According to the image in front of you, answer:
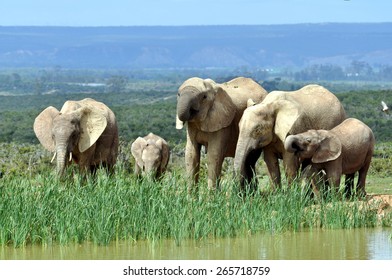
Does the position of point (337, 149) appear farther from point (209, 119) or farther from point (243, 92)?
point (243, 92)

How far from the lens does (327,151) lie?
51.6 ft

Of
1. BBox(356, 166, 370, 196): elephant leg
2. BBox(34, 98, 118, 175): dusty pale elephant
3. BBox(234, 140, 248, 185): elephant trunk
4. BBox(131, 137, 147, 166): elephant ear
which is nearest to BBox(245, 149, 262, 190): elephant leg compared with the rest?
BBox(234, 140, 248, 185): elephant trunk

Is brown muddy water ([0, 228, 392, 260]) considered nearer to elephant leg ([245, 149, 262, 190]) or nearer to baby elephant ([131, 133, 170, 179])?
elephant leg ([245, 149, 262, 190])

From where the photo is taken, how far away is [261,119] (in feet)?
52.0

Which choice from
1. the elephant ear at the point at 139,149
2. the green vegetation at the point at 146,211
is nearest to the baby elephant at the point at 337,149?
the green vegetation at the point at 146,211

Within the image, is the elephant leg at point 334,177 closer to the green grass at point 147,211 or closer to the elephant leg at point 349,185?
the green grass at point 147,211

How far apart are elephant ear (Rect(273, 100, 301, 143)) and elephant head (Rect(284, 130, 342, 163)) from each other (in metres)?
0.26

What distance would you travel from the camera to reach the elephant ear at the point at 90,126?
56.0 feet

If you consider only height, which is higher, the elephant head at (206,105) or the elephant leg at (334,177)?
the elephant head at (206,105)

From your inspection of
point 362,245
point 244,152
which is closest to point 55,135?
point 244,152

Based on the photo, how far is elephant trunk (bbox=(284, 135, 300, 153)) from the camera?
1547 cm

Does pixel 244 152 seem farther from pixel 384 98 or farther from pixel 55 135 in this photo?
pixel 384 98

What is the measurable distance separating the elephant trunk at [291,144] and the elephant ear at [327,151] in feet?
0.92
